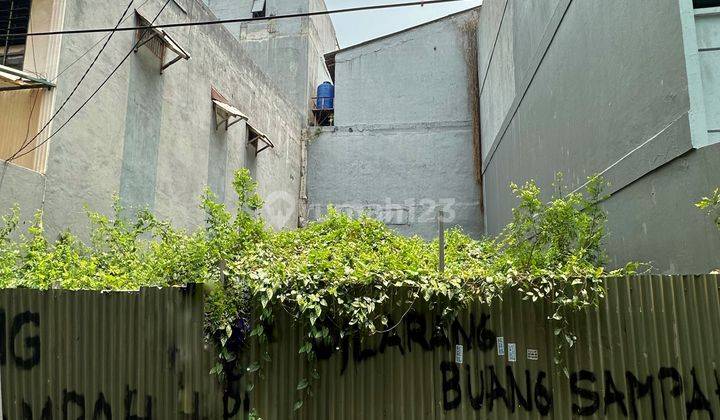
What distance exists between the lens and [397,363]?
4297mm

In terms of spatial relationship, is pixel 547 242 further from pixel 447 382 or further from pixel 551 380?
pixel 447 382

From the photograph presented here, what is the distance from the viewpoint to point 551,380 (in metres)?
4.01

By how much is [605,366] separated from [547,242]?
4.38 feet

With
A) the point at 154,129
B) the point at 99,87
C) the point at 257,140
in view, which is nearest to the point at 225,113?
the point at 257,140

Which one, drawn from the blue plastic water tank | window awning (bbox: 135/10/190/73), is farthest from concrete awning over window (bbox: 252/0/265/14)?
window awning (bbox: 135/10/190/73)

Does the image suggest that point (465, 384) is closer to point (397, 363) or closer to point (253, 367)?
point (397, 363)

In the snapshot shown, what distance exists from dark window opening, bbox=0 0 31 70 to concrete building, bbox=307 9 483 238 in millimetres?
12106

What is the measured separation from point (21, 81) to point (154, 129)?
2.91 metres

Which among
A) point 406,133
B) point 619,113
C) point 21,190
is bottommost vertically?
point 21,190

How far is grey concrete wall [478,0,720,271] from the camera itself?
462cm

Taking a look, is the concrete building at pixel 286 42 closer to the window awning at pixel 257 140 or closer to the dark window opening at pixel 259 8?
the dark window opening at pixel 259 8

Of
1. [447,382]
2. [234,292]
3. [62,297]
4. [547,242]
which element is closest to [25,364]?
[62,297]

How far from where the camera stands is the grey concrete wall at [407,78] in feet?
63.2

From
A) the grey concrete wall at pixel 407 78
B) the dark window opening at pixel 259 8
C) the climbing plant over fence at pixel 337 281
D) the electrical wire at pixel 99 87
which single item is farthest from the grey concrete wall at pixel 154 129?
the dark window opening at pixel 259 8
